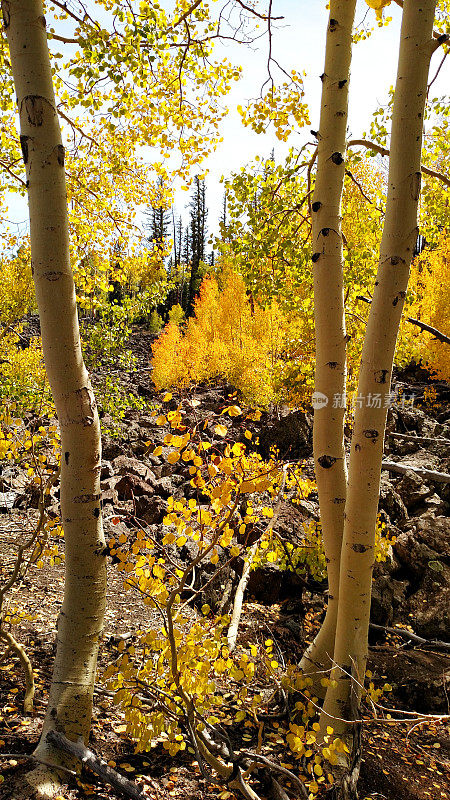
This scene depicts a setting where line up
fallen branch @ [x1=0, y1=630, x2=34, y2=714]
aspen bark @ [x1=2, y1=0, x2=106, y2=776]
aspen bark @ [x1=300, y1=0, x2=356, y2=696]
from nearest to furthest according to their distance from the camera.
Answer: aspen bark @ [x1=2, y1=0, x2=106, y2=776] → fallen branch @ [x1=0, y1=630, x2=34, y2=714] → aspen bark @ [x1=300, y1=0, x2=356, y2=696]

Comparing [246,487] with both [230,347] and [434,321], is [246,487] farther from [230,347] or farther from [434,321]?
[230,347]

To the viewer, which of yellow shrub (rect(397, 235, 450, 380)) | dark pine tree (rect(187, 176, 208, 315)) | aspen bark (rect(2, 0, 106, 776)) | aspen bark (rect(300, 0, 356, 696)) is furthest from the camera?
dark pine tree (rect(187, 176, 208, 315))

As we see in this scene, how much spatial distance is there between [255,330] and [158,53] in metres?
14.2

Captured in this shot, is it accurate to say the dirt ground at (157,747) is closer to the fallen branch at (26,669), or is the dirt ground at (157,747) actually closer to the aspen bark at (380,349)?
the fallen branch at (26,669)

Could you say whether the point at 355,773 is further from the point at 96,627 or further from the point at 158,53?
the point at 158,53

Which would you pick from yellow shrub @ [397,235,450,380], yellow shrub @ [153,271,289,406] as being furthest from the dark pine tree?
yellow shrub @ [397,235,450,380]

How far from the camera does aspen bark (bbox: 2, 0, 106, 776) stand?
1605mm

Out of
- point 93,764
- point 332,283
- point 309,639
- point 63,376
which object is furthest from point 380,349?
point 309,639

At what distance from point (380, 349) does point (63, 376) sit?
1354 millimetres

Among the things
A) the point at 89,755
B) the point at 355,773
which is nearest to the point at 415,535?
the point at 355,773

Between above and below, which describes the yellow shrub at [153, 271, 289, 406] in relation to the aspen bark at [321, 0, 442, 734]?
above

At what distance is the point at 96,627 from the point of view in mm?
1835

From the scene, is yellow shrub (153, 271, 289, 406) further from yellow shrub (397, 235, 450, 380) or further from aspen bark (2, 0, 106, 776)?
aspen bark (2, 0, 106, 776)

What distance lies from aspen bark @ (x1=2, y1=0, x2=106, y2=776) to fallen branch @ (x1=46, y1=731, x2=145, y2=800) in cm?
3
